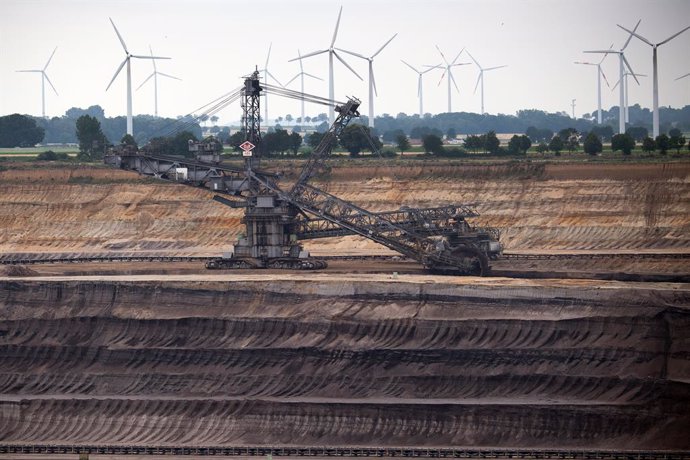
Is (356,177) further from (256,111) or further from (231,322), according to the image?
(231,322)

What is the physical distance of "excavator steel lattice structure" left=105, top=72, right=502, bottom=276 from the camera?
86.2 meters

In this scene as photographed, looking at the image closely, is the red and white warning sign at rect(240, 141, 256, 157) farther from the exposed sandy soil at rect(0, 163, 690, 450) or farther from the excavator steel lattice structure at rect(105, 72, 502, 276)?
the exposed sandy soil at rect(0, 163, 690, 450)

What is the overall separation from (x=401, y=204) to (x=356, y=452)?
50414mm

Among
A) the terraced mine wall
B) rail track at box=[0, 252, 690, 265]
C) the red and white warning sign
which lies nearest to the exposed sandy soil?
the terraced mine wall

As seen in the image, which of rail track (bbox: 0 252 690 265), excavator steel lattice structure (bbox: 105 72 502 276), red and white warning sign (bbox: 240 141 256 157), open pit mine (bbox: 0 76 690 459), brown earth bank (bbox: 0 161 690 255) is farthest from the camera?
brown earth bank (bbox: 0 161 690 255)

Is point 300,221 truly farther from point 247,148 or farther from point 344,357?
point 344,357

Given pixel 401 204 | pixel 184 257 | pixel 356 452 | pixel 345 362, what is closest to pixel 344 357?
pixel 345 362

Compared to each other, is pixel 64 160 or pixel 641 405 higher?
pixel 64 160

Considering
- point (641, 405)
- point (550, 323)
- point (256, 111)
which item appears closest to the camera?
point (641, 405)

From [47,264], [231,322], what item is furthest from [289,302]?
[47,264]

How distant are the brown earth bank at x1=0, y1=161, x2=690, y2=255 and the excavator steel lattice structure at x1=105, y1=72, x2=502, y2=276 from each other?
1171 centimetres

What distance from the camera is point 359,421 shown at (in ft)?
218

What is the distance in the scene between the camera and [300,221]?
89.1 m

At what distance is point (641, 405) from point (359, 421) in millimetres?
13108
